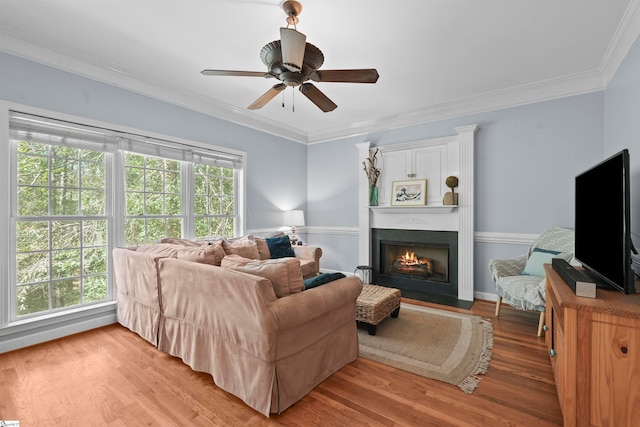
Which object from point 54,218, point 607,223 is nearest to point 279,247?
point 54,218

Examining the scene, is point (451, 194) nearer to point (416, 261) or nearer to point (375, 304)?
point (416, 261)

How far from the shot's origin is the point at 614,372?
1354 millimetres

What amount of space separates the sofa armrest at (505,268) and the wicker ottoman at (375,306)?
1105 mm

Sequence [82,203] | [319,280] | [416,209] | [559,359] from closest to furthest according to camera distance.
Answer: [559,359] < [319,280] < [82,203] < [416,209]

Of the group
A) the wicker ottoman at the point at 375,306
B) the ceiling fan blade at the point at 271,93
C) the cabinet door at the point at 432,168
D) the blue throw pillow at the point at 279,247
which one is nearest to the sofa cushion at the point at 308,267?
the blue throw pillow at the point at 279,247

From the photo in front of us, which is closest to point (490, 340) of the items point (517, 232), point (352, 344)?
point (352, 344)

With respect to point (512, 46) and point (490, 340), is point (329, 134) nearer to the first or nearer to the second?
point (512, 46)

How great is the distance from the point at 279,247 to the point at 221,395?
92.3 inches

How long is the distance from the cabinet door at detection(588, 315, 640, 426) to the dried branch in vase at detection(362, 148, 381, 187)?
3563mm

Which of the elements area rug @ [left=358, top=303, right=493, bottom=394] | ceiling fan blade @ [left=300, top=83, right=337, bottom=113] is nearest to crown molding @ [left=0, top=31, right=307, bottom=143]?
ceiling fan blade @ [left=300, top=83, right=337, bottom=113]

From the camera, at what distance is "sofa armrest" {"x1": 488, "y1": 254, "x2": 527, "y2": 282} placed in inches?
125

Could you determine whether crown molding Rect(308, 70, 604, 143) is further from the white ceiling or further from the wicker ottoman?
the wicker ottoman

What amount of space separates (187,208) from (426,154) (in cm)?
350

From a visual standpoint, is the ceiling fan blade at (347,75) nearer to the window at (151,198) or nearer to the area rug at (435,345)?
the area rug at (435,345)
